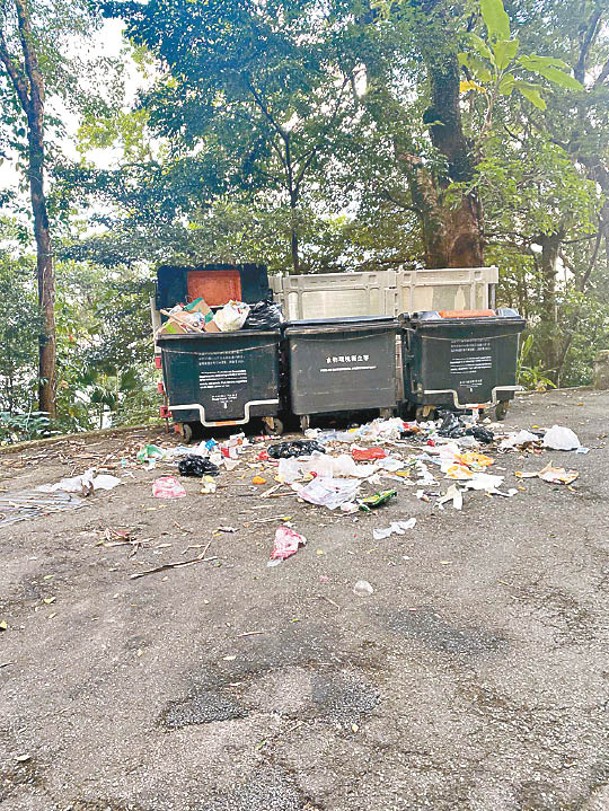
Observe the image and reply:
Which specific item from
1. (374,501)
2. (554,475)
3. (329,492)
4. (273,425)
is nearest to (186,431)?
(273,425)

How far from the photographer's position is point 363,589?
1.96m

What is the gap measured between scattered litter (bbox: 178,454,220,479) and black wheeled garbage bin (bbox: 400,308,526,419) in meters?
2.37

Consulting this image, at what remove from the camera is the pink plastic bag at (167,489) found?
3396 millimetres

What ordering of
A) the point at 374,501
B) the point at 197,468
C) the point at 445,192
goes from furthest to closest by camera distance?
the point at 445,192, the point at 197,468, the point at 374,501

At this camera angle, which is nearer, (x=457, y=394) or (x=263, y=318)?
(x=263, y=318)

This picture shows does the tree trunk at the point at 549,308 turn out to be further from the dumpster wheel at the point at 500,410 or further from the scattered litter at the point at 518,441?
the scattered litter at the point at 518,441

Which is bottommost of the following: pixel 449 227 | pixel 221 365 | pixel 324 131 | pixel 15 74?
pixel 221 365

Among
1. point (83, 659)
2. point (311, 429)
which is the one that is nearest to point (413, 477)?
point (311, 429)

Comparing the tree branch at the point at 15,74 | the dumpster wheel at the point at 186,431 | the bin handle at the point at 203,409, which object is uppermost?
the tree branch at the point at 15,74

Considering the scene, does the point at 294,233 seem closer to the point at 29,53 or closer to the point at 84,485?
the point at 29,53

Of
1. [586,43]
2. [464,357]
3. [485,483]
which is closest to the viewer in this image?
[485,483]

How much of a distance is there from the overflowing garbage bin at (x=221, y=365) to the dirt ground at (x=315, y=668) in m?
2.23

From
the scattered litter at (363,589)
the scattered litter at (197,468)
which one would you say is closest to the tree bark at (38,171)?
the scattered litter at (197,468)

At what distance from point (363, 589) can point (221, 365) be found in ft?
10.8
